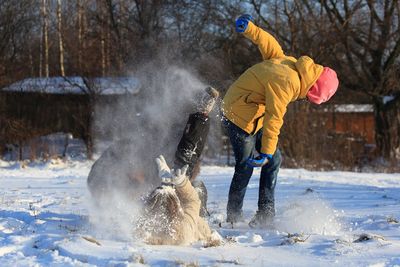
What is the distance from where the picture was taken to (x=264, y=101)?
14.1 ft

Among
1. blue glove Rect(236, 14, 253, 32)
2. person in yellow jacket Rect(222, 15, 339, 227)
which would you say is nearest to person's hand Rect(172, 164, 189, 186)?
person in yellow jacket Rect(222, 15, 339, 227)

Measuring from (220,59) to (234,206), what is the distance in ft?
46.4

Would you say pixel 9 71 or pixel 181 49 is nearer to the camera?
pixel 181 49

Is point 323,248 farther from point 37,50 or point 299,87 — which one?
point 37,50

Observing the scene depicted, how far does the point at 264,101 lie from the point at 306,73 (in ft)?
1.35

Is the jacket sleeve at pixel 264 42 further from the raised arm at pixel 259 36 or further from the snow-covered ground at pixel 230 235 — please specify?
the snow-covered ground at pixel 230 235

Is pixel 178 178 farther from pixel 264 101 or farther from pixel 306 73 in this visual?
pixel 306 73

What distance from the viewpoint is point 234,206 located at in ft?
14.9

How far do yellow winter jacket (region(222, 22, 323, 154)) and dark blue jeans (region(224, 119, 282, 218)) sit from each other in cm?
7

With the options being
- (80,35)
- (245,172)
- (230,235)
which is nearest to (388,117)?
(80,35)

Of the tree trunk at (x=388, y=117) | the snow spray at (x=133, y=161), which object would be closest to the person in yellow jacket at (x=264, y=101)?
the snow spray at (x=133, y=161)

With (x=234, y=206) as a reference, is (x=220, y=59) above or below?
above

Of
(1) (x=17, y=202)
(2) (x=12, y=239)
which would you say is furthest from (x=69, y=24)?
(2) (x=12, y=239)

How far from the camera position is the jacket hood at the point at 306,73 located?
409cm
